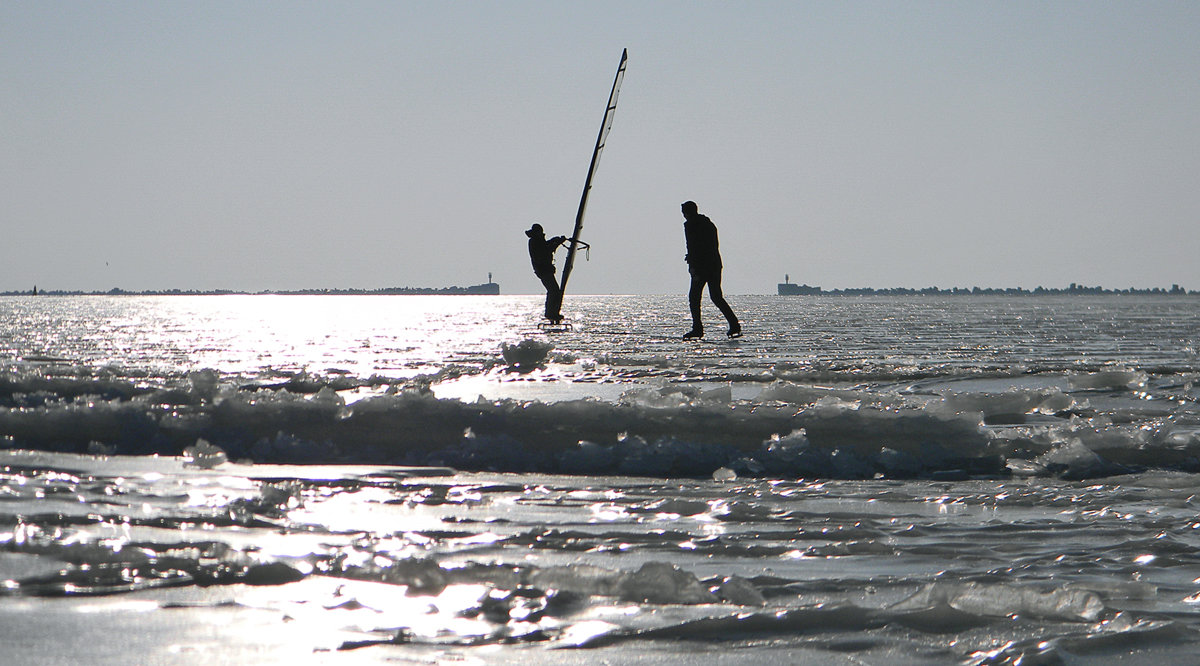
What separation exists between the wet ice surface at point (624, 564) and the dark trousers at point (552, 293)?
16146 mm

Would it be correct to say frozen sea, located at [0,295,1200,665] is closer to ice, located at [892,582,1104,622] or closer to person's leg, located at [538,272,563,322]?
ice, located at [892,582,1104,622]

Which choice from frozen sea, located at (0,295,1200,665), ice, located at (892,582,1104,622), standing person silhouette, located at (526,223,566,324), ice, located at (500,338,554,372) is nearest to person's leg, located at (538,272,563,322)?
standing person silhouette, located at (526,223,566,324)

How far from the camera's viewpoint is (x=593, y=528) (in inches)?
119

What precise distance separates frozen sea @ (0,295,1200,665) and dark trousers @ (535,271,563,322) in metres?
13.4

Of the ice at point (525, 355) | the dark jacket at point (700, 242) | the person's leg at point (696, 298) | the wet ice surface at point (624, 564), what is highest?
the dark jacket at point (700, 242)

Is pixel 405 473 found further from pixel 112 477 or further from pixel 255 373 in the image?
pixel 255 373

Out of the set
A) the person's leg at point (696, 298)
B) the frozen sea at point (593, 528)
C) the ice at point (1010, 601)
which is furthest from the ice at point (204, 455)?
the person's leg at point (696, 298)

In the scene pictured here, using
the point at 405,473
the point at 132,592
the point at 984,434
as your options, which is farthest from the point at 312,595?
the point at 984,434

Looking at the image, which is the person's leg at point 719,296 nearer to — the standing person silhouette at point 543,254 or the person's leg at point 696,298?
the person's leg at point 696,298

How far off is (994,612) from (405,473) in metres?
2.39

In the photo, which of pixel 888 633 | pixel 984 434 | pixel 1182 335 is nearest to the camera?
pixel 888 633

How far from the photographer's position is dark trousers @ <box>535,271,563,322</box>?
19.9 meters

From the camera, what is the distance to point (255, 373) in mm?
8273

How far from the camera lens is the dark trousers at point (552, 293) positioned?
784 inches
